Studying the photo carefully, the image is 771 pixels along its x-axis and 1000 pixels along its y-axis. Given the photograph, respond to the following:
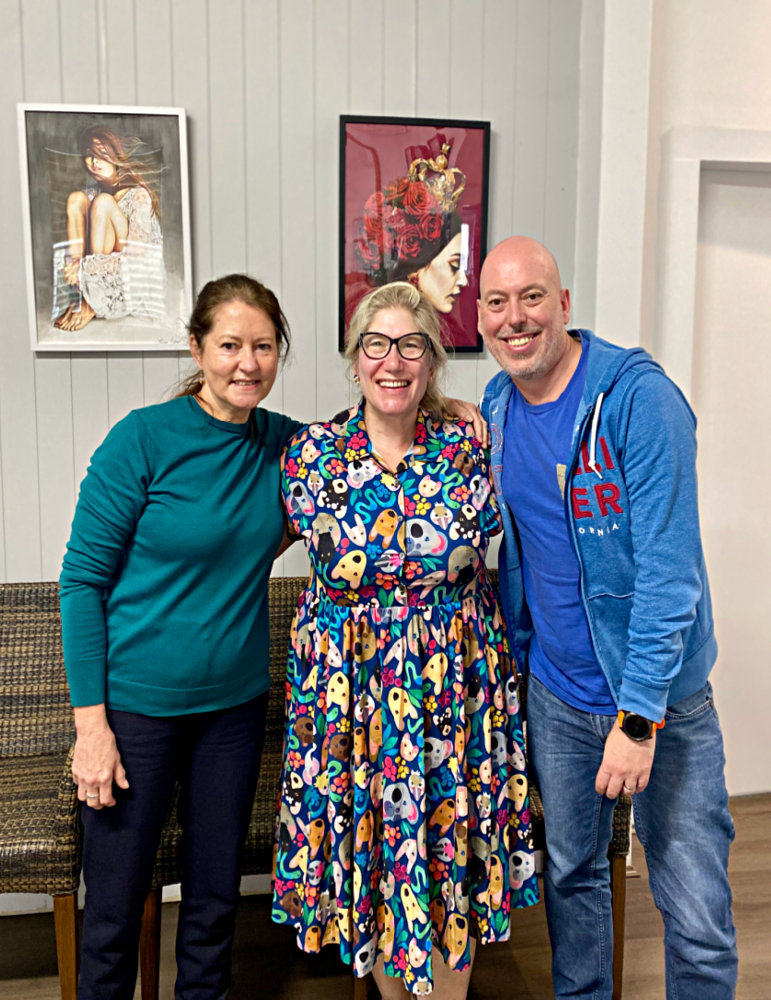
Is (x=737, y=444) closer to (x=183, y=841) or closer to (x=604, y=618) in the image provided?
(x=604, y=618)

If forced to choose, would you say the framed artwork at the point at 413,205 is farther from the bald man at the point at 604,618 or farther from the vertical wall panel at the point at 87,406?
the bald man at the point at 604,618

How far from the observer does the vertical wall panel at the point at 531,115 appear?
2355mm

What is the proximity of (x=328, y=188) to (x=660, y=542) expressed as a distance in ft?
4.95

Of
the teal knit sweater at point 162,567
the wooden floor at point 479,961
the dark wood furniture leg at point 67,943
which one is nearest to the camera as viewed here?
the teal knit sweater at point 162,567

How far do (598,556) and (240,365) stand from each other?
0.76m

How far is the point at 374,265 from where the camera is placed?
7.73 ft

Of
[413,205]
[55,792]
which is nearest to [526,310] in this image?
[413,205]

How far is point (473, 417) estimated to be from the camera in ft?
5.79

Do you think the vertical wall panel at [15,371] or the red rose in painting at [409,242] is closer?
the vertical wall panel at [15,371]

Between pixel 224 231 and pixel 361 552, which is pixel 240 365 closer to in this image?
pixel 361 552

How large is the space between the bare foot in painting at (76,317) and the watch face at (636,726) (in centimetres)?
177

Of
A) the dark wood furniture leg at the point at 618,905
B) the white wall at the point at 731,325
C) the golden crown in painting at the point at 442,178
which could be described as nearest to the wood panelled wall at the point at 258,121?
the golden crown in painting at the point at 442,178

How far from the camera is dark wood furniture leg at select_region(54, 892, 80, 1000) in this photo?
1.68m

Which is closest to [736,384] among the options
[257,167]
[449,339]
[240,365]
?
[449,339]
